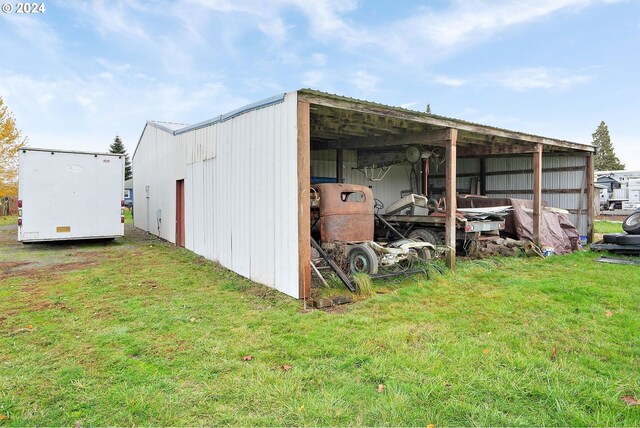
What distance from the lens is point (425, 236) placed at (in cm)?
837

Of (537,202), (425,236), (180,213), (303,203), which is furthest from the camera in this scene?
(180,213)

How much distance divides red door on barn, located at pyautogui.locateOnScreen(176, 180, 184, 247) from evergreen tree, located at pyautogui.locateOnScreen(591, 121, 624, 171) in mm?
51249

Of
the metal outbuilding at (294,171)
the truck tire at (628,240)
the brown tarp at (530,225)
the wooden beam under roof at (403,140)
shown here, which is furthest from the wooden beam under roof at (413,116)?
the truck tire at (628,240)

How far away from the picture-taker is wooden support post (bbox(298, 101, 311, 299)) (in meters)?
4.95

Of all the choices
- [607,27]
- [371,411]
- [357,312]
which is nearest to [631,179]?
[607,27]

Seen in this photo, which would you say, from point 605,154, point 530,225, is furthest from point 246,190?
point 605,154

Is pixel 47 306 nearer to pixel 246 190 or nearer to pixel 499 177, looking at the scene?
pixel 246 190

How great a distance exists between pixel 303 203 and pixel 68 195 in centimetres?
819

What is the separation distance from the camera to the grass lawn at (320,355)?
2342mm

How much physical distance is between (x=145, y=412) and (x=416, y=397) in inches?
69.2

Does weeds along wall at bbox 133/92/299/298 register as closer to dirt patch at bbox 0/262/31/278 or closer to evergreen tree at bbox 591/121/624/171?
dirt patch at bbox 0/262/31/278

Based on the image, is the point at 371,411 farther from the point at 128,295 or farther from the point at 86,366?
the point at 128,295

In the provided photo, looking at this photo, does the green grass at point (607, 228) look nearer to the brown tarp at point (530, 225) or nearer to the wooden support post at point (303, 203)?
the brown tarp at point (530, 225)

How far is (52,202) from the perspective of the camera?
32.0 feet
